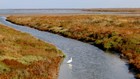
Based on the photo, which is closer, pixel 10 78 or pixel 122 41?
pixel 10 78

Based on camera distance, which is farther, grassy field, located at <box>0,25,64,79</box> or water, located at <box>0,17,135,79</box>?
water, located at <box>0,17,135,79</box>

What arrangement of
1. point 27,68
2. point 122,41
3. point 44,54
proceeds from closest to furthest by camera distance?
point 27,68 < point 44,54 < point 122,41

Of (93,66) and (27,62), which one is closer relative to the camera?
(27,62)

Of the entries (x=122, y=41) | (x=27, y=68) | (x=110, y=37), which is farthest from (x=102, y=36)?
(x=27, y=68)

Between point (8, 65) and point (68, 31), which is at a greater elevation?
point (8, 65)

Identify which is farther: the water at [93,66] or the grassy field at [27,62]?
the water at [93,66]

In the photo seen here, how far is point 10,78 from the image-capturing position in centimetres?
2212

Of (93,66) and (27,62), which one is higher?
(27,62)

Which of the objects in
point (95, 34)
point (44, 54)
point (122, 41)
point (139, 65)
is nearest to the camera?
point (139, 65)

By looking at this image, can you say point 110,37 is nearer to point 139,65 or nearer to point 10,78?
point 139,65

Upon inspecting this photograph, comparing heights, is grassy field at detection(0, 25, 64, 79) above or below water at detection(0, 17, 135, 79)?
above

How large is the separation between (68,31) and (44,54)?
103ft

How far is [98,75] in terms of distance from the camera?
28.3 metres

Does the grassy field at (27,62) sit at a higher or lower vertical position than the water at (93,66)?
higher
